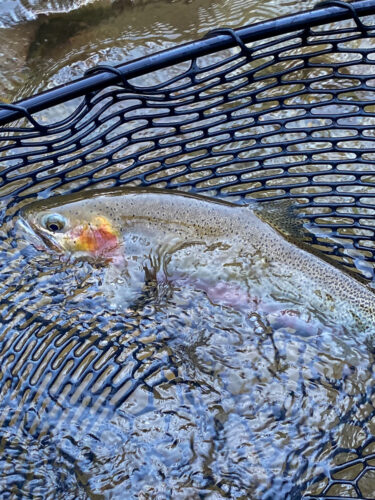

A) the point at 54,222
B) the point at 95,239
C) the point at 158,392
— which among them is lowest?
the point at 158,392

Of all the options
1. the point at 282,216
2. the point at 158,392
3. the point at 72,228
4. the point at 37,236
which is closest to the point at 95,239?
the point at 72,228

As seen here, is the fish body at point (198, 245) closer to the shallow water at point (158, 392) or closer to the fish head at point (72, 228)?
the fish head at point (72, 228)

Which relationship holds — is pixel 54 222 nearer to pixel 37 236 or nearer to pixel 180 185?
pixel 37 236

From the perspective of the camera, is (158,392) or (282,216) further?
(282,216)

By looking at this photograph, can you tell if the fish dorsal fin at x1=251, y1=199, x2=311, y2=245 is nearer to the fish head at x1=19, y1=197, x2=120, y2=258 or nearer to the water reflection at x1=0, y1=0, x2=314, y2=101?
the fish head at x1=19, y1=197, x2=120, y2=258

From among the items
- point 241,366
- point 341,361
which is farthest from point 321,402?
point 241,366

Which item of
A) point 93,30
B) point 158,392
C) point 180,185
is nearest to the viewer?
point 158,392

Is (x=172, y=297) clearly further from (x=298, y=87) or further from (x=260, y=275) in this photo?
(x=298, y=87)

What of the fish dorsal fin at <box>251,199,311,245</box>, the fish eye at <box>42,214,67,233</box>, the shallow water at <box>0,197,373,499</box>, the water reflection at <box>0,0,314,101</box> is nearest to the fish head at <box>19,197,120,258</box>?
the fish eye at <box>42,214,67,233</box>

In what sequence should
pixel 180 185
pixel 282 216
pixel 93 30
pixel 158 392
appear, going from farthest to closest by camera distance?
1. pixel 93 30
2. pixel 180 185
3. pixel 282 216
4. pixel 158 392
